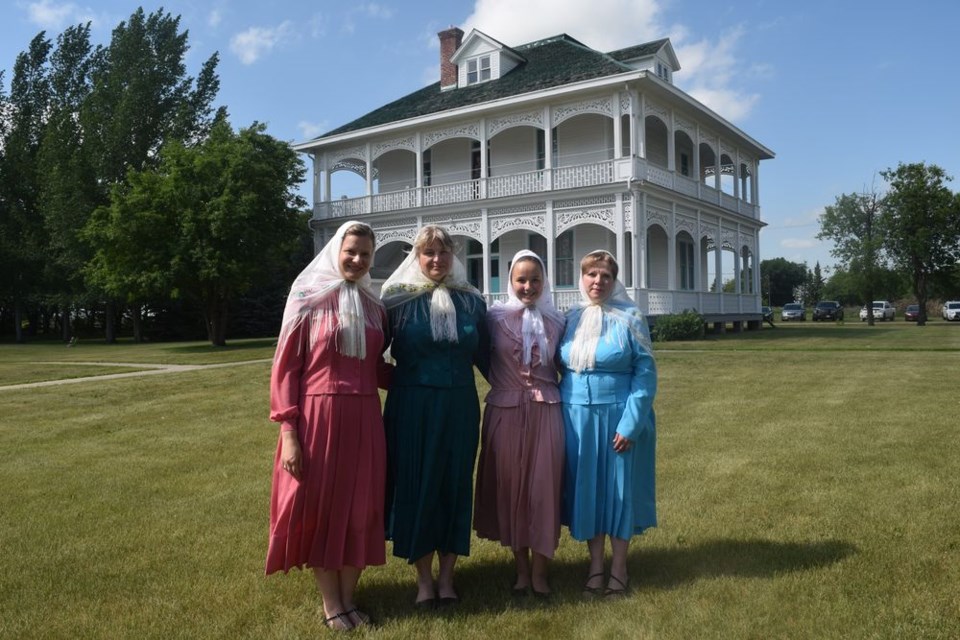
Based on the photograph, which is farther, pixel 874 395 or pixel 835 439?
pixel 874 395

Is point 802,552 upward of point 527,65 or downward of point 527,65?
downward

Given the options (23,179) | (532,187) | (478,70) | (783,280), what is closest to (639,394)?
(532,187)

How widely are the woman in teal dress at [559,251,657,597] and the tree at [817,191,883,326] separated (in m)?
47.4

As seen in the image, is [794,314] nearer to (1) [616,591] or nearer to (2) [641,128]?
(2) [641,128]

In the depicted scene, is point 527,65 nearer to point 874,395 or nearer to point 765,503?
point 874,395

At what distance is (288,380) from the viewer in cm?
341

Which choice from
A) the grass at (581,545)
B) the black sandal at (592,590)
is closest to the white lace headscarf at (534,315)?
the black sandal at (592,590)

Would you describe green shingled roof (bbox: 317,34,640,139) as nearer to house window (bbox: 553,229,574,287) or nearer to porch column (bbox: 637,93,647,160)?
porch column (bbox: 637,93,647,160)

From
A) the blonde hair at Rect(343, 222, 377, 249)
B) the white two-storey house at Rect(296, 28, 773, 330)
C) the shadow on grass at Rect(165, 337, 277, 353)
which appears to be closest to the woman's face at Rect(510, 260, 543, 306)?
the blonde hair at Rect(343, 222, 377, 249)

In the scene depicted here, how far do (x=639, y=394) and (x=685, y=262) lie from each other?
2395cm

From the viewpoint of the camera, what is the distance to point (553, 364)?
12.8ft

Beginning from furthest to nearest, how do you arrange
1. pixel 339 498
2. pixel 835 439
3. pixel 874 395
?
1. pixel 874 395
2. pixel 835 439
3. pixel 339 498

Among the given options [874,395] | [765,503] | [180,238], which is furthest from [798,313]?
[765,503]

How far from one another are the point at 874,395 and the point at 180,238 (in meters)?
21.2
